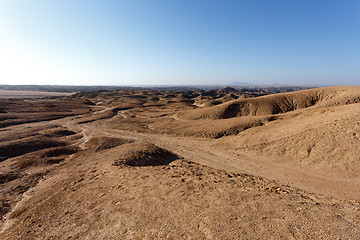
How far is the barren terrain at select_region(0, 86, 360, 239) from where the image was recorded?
7.52 metres

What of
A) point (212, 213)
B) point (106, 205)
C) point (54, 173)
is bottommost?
point (54, 173)

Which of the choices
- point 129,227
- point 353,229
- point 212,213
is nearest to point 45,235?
point 129,227

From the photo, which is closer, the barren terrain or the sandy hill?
the barren terrain

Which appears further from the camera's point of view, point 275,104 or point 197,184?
point 275,104

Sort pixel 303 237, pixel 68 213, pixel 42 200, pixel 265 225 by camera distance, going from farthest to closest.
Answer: pixel 42 200
pixel 68 213
pixel 265 225
pixel 303 237

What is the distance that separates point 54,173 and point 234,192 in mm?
16198

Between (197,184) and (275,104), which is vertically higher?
(275,104)

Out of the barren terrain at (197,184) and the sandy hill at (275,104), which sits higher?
the sandy hill at (275,104)

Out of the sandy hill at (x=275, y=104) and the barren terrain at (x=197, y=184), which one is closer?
the barren terrain at (x=197, y=184)

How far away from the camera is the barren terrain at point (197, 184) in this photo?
752cm

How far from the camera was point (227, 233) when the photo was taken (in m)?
6.89

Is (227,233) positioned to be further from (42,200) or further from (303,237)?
(42,200)

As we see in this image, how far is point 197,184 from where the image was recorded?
11.3 metres

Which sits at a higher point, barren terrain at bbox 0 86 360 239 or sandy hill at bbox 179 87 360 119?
sandy hill at bbox 179 87 360 119
